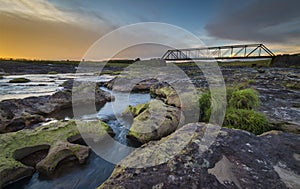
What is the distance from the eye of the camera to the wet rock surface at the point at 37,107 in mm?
6160

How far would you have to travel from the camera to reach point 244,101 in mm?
6223

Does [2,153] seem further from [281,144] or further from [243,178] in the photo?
[281,144]

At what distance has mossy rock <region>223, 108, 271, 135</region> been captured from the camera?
4801 mm

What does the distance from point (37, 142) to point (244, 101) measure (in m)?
6.99

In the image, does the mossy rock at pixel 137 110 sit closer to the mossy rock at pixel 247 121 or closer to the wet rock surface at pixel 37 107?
the wet rock surface at pixel 37 107

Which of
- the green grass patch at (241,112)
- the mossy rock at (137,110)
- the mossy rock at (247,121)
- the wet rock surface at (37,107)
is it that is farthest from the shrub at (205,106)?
the wet rock surface at (37,107)

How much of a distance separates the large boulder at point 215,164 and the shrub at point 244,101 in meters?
2.75

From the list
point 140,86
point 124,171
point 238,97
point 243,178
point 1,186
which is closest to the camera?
point 243,178

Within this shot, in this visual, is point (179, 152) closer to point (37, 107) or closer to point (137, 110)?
point (137, 110)

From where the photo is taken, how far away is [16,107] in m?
7.24

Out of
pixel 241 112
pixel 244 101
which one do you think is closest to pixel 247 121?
pixel 241 112

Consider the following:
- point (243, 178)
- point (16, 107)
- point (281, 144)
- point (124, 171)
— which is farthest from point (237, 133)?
point (16, 107)

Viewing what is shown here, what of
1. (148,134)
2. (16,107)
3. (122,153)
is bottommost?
(122,153)

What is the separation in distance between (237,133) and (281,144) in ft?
2.51
